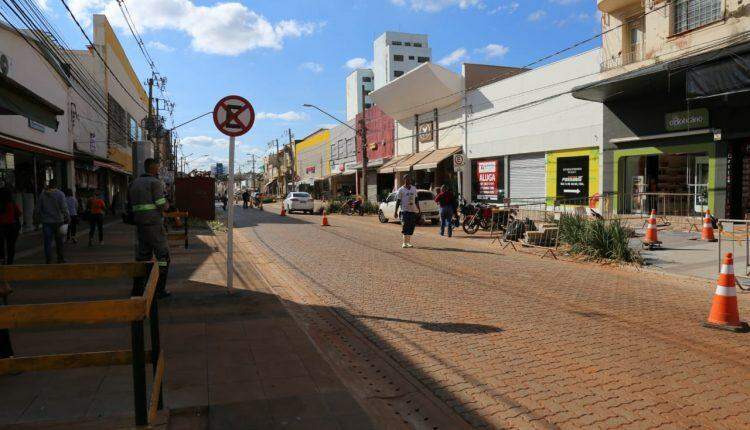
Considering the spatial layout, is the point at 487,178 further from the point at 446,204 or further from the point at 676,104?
the point at 446,204

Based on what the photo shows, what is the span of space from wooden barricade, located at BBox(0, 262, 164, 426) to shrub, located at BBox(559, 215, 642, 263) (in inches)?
378

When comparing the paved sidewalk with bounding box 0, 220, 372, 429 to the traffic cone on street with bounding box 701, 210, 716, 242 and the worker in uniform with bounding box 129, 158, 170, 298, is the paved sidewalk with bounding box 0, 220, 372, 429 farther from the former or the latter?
the traffic cone on street with bounding box 701, 210, 716, 242

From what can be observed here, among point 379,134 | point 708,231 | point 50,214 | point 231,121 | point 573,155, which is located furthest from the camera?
point 379,134

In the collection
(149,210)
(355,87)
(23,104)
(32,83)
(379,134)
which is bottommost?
(149,210)

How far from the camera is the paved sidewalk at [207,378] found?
11.3 feet

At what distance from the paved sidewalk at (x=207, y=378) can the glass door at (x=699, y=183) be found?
1501cm

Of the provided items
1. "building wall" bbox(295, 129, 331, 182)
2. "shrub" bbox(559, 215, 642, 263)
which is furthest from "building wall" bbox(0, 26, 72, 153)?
"building wall" bbox(295, 129, 331, 182)

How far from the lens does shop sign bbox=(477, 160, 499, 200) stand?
1033 inches

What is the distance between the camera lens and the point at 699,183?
1694cm

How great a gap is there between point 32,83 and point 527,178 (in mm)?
19763

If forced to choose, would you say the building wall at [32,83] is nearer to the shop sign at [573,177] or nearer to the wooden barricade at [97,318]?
the wooden barricade at [97,318]

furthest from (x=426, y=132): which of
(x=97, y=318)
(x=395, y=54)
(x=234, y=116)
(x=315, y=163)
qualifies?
(x=395, y=54)

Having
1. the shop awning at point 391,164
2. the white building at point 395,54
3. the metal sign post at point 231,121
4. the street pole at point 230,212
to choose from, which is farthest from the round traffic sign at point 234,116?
the white building at point 395,54

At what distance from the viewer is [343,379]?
14.1 ft
